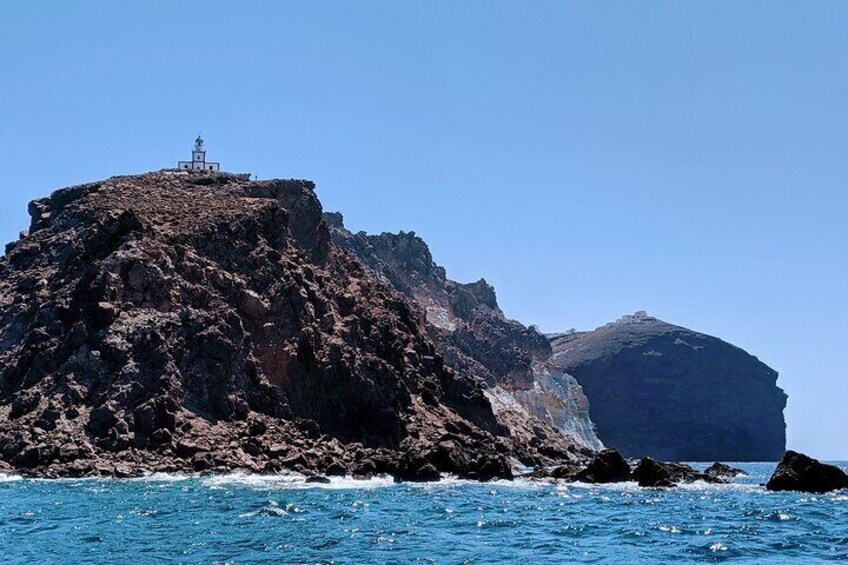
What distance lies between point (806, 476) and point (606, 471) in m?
15.1

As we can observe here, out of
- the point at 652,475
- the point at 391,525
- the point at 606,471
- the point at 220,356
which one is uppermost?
the point at 220,356

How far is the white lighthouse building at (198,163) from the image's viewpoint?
119m

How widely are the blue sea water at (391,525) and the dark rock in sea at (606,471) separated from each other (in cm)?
1401

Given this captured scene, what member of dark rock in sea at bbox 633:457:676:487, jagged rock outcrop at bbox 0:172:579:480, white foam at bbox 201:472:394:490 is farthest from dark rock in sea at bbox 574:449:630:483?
white foam at bbox 201:472:394:490

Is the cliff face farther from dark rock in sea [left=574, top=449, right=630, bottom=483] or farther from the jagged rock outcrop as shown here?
dark rock in sea [left=574, top=449, right=630, bottom=483]

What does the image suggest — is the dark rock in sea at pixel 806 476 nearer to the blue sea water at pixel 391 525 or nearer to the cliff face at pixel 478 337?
the blue sea water at pixel 391 525

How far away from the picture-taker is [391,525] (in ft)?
136

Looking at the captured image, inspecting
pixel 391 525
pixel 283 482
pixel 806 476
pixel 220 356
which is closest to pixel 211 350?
pixel 220 356

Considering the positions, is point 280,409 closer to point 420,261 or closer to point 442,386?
point 442,386

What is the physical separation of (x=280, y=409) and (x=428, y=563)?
5060 cm

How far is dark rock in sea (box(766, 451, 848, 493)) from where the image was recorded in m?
64.5

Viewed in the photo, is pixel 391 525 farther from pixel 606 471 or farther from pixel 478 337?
pixel 478 337

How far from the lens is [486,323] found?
18312 centimetres

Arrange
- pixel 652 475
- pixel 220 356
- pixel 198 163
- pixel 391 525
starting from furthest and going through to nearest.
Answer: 1. pixel 198 163
2. pixel 220 356
3. pixel 652 475
4. pixel 391 525
